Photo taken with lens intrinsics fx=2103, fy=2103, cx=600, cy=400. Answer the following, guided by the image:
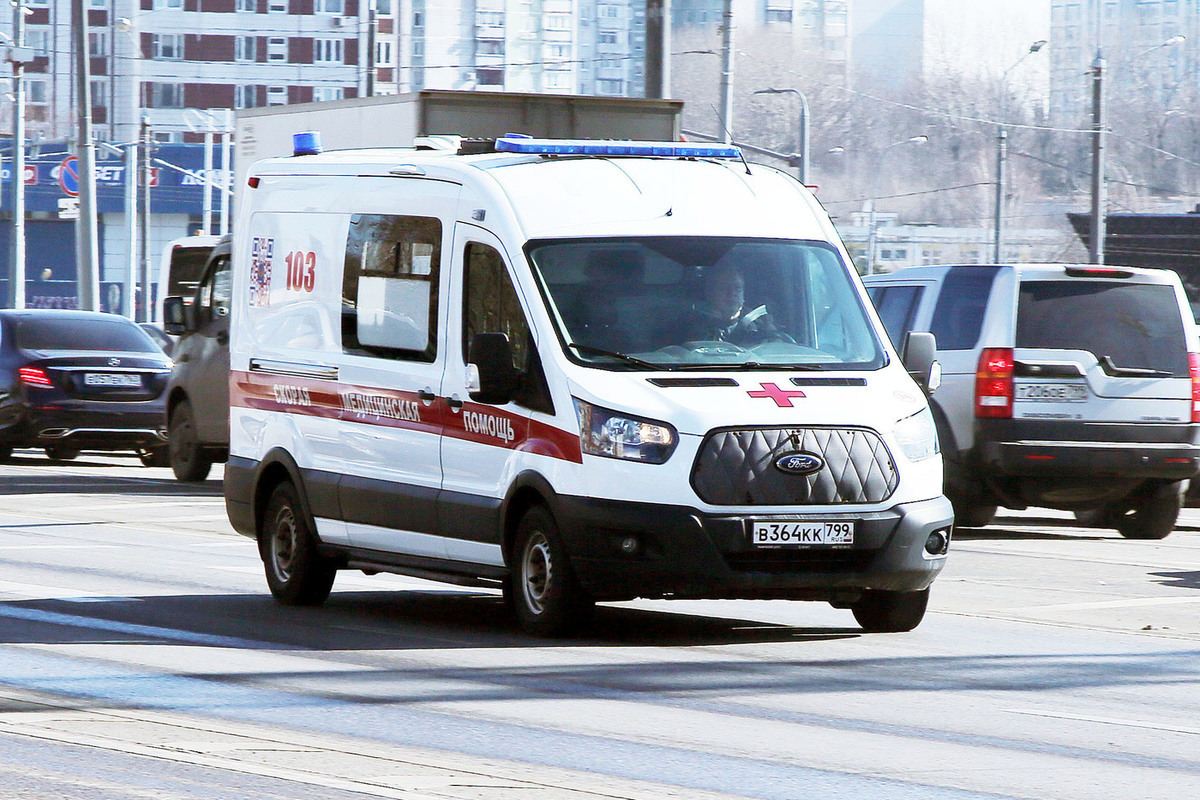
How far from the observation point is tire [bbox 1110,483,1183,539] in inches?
612

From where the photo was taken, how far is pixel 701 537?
341 inches

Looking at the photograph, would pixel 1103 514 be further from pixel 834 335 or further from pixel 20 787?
pixel 20 787

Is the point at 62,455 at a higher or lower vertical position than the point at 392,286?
lower

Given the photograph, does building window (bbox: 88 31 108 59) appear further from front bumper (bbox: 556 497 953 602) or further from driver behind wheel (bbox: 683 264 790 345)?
front bumper (bbox: 556 497 953 602)

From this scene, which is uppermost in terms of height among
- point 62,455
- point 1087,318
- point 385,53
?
point 385,53

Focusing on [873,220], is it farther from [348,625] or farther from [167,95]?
[348,625]

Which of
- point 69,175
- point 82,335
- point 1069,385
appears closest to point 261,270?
point 1069,385

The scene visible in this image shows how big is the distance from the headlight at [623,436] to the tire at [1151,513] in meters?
7.87

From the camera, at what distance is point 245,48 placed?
124938mm

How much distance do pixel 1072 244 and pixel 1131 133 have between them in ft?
33.6

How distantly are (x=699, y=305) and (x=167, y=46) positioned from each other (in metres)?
119

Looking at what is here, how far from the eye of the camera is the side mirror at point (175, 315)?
18922 millimetres

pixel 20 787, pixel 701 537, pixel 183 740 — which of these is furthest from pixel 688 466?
pixel 20 787

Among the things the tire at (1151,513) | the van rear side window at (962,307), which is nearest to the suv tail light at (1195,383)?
the tire at (1151,513)
